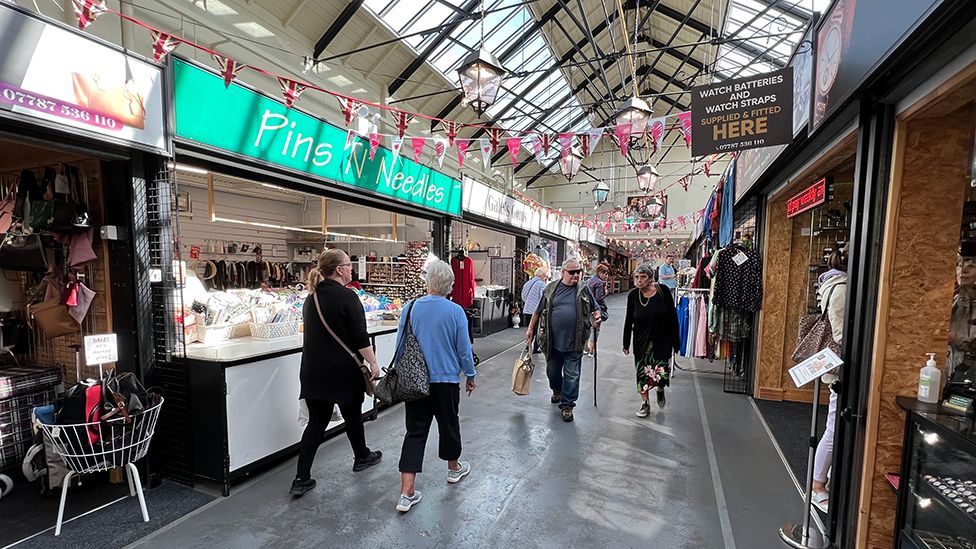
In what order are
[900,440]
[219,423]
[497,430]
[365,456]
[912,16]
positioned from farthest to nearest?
[497,430] < [365,456] < [219,423] < [900,440] < [912,16]

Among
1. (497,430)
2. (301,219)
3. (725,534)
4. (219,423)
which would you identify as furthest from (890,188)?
(301,219)

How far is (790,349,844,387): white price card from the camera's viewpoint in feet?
6.42

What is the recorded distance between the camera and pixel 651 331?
426 cm

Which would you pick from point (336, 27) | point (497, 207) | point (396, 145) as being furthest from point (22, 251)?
point (497, 207)

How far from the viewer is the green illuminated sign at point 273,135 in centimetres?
292

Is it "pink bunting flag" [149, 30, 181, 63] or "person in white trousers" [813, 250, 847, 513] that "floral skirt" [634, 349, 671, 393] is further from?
"pink bunting flag" [149, 30, 181, 63]

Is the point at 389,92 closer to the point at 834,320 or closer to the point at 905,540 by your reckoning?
the point at 834,320

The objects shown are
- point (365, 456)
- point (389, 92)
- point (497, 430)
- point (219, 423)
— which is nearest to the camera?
point (219, 423)

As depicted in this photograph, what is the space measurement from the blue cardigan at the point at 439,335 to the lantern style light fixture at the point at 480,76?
2184 mm

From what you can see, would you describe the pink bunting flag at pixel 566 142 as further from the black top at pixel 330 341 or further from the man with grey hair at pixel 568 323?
the black top at pixel 330 341

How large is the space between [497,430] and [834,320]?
2699mm

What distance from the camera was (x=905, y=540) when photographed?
180 cm

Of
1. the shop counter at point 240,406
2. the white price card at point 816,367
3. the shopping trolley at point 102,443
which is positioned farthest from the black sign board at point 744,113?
the shopping trolley at point 102,443

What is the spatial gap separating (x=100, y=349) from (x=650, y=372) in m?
4.46
